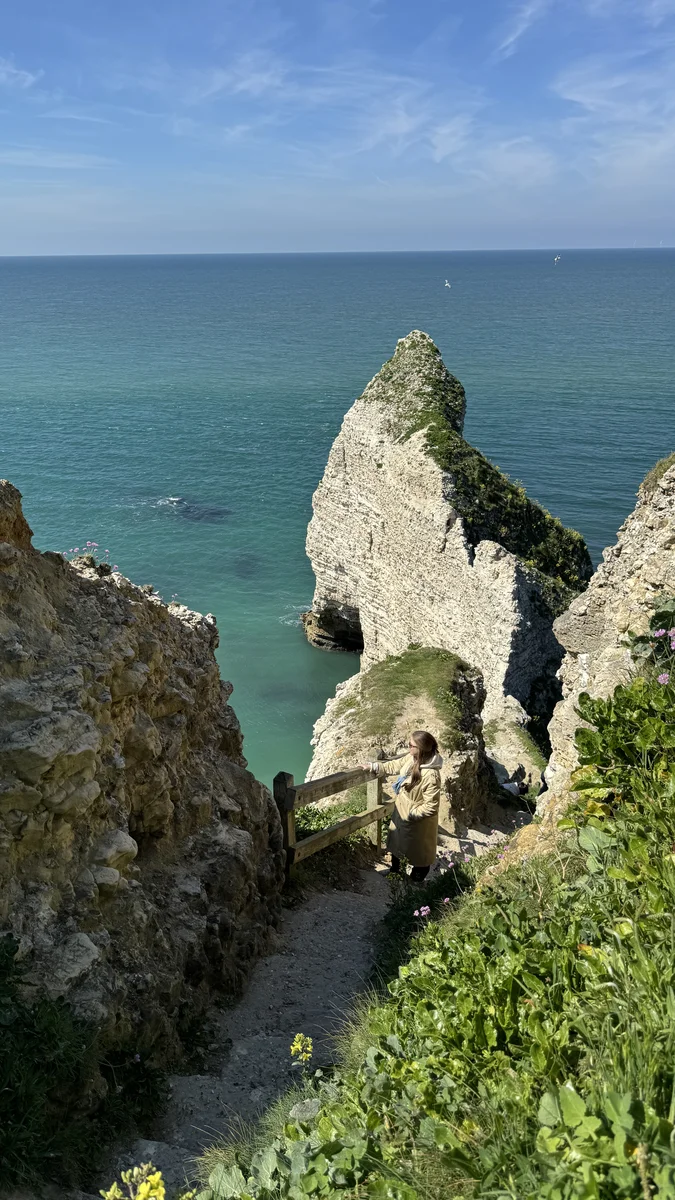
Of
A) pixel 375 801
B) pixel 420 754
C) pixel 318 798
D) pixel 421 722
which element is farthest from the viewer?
pixel 421 722

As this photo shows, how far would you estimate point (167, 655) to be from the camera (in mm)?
8938

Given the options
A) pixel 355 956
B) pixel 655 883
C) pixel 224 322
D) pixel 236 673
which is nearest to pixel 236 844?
pixel 355 956

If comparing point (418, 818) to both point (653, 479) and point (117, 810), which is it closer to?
point (117, 810)

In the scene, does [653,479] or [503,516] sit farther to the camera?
[503,516]

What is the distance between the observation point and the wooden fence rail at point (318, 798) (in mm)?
10117

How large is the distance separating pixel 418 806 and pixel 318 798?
155 cm

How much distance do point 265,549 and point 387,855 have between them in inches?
1286

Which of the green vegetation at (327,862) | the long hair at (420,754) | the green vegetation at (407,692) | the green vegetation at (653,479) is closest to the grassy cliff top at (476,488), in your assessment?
the green vegetation at (407,692)

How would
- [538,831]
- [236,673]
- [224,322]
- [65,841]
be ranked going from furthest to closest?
[224,322] → [236,673] → [538,831] → [65,841]

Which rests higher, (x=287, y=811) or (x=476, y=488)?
(x=476, y=488)

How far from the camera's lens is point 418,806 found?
9633mm

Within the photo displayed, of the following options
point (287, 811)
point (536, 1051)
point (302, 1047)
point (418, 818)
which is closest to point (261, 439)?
point (287, 811)

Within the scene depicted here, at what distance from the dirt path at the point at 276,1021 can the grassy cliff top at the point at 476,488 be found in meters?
16.8

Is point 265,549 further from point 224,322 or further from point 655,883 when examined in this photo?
point 224,322
